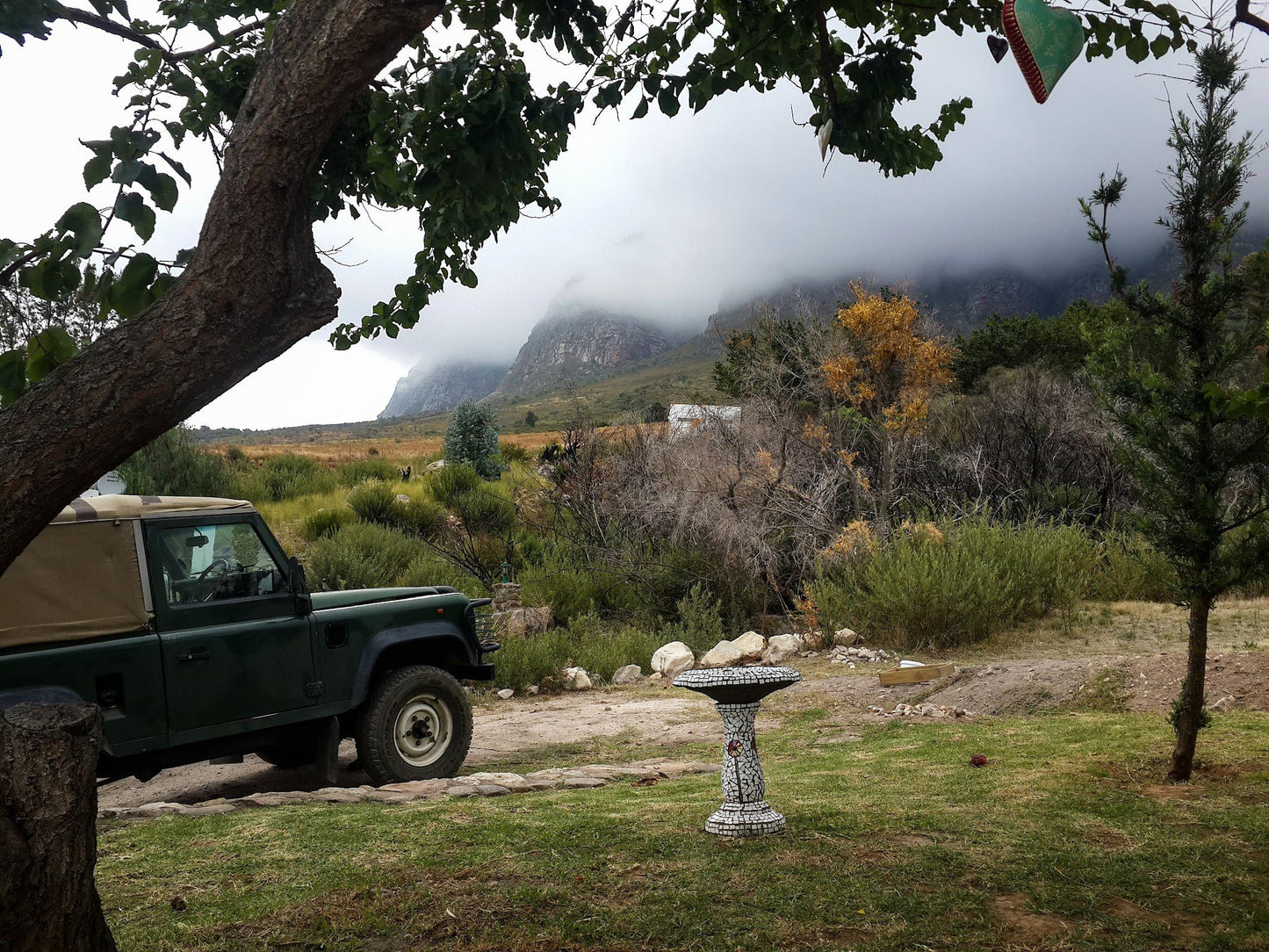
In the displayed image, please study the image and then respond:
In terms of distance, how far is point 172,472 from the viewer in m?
20.2

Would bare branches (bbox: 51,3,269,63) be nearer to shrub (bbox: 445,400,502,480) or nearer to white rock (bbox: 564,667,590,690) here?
white rock (bbox: 564,667,590,690)

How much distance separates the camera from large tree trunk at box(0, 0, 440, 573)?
3010mm

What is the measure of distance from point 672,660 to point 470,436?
63.0 ft

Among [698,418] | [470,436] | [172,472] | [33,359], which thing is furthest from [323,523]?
[33,359]

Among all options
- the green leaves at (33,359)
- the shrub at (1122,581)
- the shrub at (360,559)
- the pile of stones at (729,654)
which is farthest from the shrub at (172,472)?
the green leaves at (33,359)

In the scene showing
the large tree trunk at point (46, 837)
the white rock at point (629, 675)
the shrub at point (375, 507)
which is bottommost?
the white rock at point (629, 675)

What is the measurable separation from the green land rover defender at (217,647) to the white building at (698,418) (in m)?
12.7

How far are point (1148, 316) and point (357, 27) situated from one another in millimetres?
4644

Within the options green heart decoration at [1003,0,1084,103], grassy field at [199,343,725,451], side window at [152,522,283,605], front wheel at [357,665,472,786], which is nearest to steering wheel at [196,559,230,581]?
side window at [152,522,283,605]

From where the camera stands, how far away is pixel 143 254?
12.3 ft

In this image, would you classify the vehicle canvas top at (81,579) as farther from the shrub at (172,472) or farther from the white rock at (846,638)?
the shrub at (172,472)

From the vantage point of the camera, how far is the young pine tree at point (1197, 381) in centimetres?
557

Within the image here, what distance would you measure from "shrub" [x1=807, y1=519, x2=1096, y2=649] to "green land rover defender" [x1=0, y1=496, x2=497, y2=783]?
22.7 feet

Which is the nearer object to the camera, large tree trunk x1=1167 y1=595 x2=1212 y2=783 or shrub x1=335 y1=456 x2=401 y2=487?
large tree trunk x1=1167 y1=595 x2=1212 y2=783
